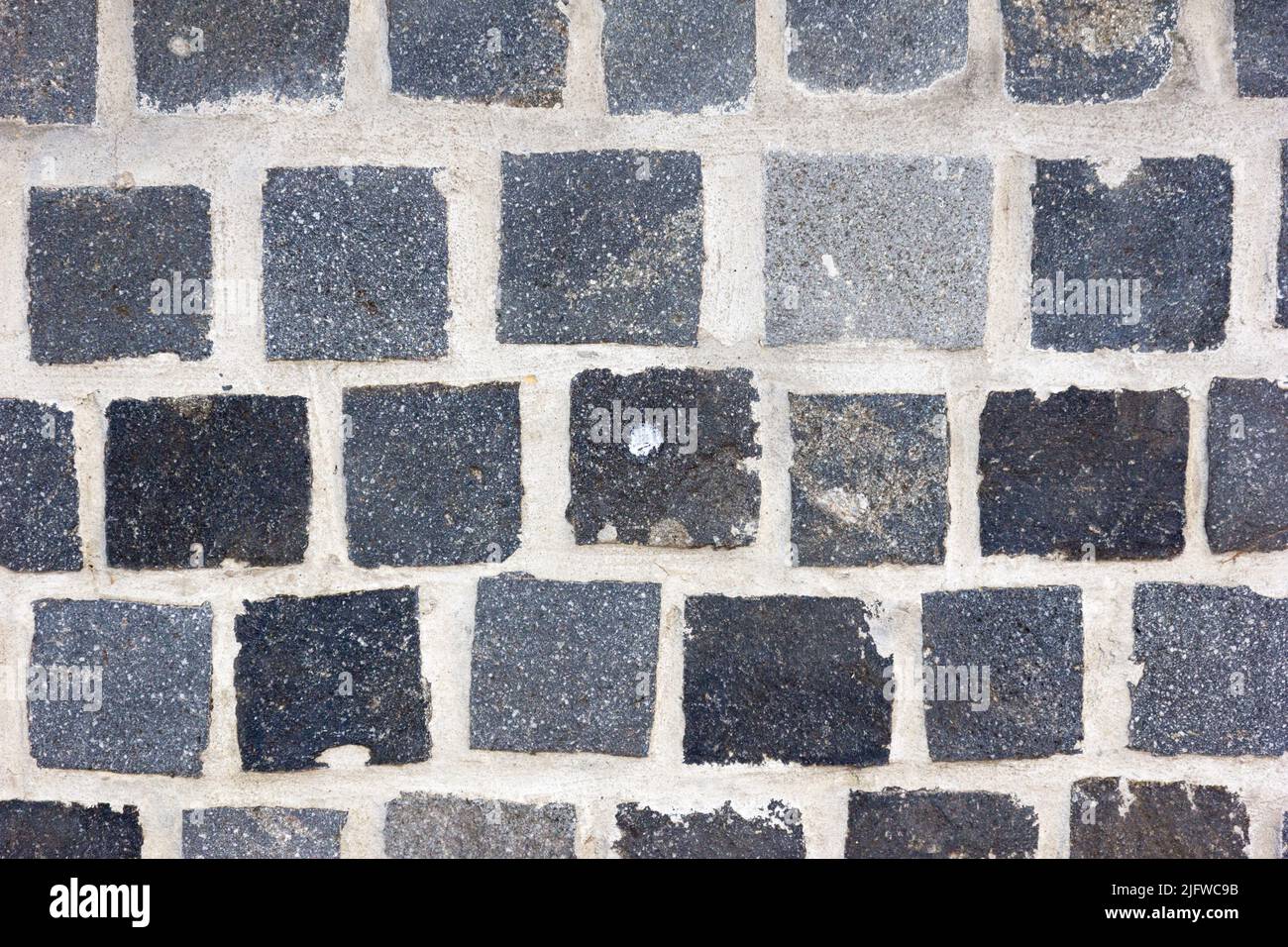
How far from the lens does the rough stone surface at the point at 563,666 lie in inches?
56.1

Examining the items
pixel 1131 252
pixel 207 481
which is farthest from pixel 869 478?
pixel 207 481

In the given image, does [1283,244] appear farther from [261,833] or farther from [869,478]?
[261,833]

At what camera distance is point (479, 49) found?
136 cm

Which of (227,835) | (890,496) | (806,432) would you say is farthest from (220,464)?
(890,496)

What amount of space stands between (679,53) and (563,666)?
96cm

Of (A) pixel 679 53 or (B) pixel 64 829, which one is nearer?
(A) pixel 679 53

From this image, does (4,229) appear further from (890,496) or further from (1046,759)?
(1046,759)

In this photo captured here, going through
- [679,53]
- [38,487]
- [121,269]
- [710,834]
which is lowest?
[710,834]

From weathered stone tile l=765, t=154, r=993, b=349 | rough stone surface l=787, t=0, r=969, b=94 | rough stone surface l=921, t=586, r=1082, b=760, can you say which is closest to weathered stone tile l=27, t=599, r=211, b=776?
weathered stone tile l=765, t=154, r=993, b=349

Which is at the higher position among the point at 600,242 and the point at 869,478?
the point at 600,242

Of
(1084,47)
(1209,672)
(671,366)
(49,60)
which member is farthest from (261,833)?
(1084,47)

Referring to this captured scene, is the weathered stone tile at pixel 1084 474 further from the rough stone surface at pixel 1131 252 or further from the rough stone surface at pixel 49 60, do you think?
the rough stone surface at pixel 49 60

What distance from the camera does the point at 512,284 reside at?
4.52 ft

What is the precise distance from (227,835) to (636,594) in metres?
0.77
